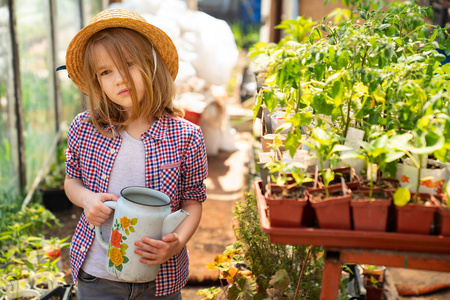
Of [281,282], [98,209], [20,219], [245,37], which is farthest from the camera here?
[245,37]

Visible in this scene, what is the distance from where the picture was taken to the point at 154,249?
1420mm

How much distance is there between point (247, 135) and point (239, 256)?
438 cm

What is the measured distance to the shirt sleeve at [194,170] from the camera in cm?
164

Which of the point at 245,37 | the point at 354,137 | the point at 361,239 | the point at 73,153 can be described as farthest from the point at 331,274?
the point at 245,37

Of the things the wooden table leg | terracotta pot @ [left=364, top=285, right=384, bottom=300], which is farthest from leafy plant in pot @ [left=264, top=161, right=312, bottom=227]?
terracotta pot @ [left=364, top=285, right=384, bottom=300]

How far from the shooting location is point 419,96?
1.17 m

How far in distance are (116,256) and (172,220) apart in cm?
19

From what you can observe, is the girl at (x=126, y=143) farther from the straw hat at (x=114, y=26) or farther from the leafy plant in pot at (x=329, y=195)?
the leafy plant in pot at (x=329, y=195)

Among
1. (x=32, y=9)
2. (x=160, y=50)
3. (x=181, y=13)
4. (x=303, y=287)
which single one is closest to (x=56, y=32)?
(x=32, y=9)

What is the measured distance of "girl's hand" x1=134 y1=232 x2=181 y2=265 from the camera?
1.41 metres

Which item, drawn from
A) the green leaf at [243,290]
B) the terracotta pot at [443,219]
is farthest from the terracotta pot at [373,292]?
the terracotta pot at [443,219]

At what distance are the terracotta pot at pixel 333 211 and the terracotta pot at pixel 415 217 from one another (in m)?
0.11

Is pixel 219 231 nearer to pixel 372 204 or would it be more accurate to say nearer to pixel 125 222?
pixel 125 222

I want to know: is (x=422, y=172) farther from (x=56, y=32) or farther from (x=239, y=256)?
(x=56, y=32)
